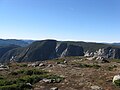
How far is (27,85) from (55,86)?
2.51 metres

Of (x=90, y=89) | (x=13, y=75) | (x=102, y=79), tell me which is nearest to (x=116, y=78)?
(x=102, y=79)

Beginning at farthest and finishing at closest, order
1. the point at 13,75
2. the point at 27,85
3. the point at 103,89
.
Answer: the point at 13,75 < the point at 27,85 < the point at 103,89

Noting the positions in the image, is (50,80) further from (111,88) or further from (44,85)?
(111,88)

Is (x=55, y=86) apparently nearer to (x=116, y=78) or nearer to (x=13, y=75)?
(x=116, y=78)

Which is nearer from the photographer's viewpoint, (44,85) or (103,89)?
(103,89)

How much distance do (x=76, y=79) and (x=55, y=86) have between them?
3.51m

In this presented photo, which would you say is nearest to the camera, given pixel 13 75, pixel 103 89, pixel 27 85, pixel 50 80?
pixel 103 89

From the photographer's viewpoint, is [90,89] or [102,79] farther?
[102,79]

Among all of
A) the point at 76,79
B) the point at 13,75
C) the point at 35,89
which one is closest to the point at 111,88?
the point at 76,79

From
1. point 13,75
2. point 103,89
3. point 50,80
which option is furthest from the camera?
point 13,75

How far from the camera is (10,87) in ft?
65.3

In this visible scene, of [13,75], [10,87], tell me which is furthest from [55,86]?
[13,75]

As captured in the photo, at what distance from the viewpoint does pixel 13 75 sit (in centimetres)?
2712

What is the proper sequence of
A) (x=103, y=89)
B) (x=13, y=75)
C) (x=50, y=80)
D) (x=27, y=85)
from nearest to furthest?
(x=103, y=89), (x=27, y=85), (x=50, y=80), (x=13, y=75)
